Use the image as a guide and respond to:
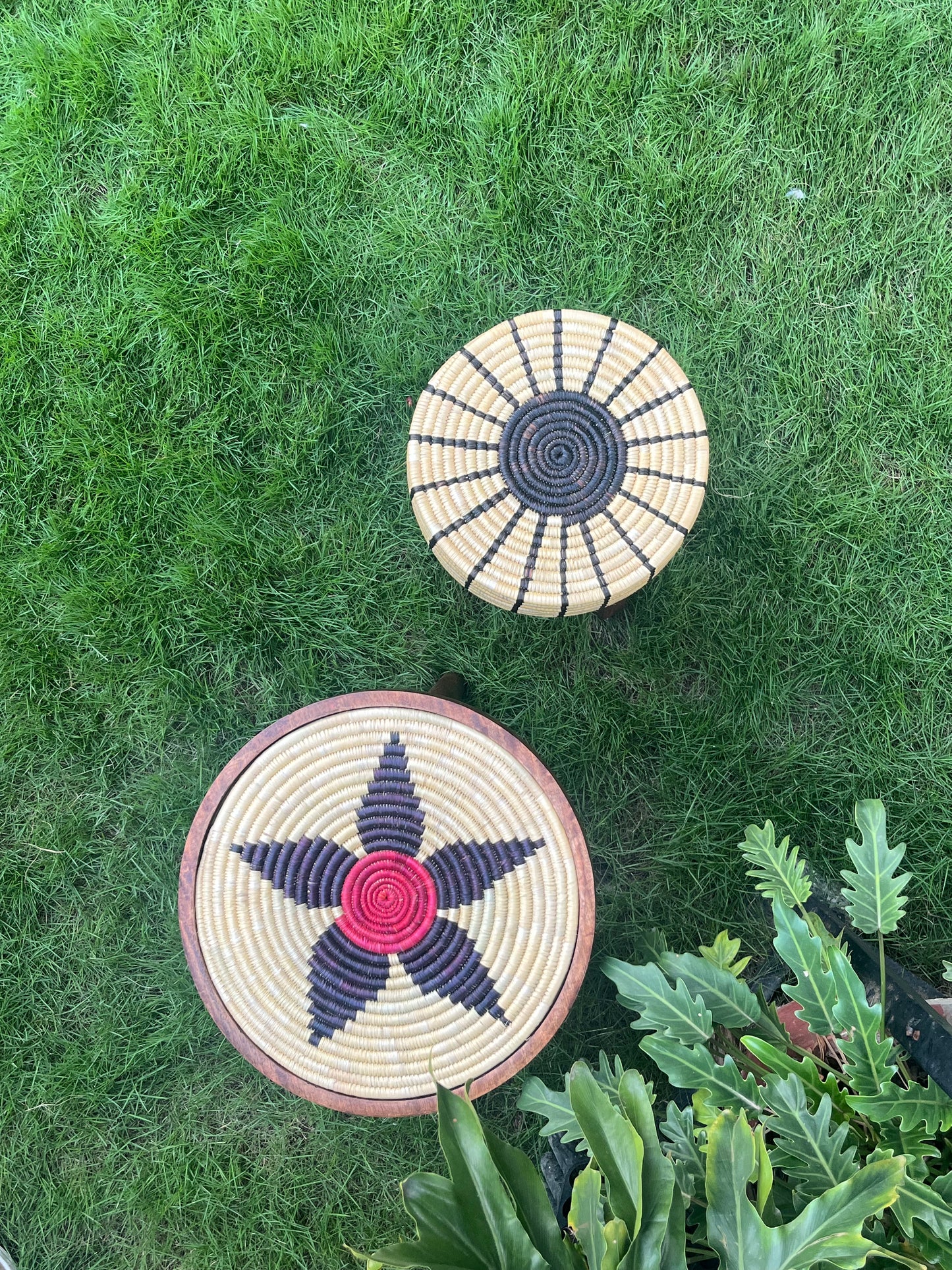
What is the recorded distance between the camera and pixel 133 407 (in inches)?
82.4

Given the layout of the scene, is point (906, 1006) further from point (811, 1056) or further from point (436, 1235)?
point (436, 1235)

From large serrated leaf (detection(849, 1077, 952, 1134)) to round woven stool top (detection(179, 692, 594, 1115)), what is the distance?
0.46 metres

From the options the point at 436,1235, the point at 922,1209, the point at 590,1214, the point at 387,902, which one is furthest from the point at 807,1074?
the point at 387,902

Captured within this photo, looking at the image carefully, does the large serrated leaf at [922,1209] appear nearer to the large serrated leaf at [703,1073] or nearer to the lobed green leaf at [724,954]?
the large serrated leaf at [703,1073]

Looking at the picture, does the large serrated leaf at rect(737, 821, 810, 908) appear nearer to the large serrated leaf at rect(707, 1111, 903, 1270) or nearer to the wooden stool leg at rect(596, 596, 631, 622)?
the large serrated leaf at rect(707, 1111, 903, 1270)

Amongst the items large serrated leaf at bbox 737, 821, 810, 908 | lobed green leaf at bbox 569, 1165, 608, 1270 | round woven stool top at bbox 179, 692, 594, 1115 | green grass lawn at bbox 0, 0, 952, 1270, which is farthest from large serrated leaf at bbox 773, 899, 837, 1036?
green grass lawn at bbox 0, 0, 952, 1270

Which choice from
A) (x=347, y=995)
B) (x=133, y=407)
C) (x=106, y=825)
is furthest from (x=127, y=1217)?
(x=133, y=407)

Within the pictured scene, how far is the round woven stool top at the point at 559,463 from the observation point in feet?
5.04

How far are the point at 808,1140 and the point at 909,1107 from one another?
155 millimetres

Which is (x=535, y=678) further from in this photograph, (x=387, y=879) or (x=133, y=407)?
(x=133, y=407)

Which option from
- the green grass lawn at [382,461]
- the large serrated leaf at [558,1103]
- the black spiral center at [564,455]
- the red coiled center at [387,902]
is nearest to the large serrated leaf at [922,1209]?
the large serrated leaf at [558,1103]

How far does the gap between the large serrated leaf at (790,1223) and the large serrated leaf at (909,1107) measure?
194 millimetres

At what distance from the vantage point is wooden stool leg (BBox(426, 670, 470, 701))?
1888 mm

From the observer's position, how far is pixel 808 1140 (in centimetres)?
109
